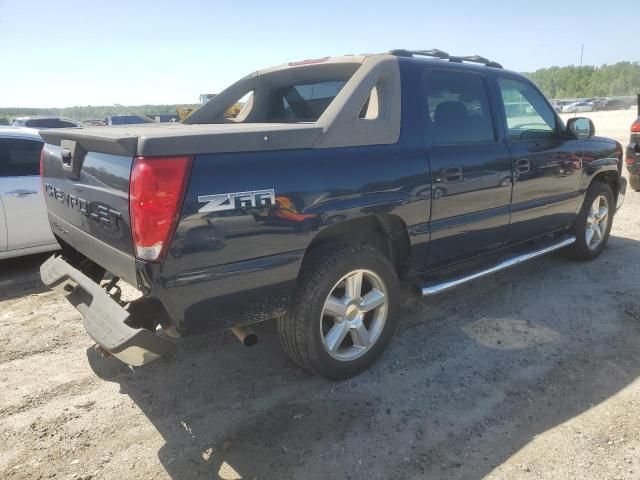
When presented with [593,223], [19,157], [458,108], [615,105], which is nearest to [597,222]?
[593,223]

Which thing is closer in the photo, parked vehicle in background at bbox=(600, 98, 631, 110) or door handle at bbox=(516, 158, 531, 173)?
door handle at bbox=(516, 158, 531, 173)

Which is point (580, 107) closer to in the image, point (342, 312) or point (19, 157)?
point (19, 157)

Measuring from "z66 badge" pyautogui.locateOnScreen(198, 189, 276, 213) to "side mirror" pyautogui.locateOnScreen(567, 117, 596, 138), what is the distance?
3.40m

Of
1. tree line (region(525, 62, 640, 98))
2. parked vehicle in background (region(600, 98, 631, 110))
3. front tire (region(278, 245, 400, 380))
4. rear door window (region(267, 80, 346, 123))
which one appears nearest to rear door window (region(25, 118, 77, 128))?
rear door window (region(267, 80, 346, 123))

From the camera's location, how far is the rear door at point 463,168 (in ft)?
10.5

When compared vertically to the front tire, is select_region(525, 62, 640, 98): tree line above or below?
above

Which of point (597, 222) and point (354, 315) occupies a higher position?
point (597, 222)

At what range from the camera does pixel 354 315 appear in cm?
296

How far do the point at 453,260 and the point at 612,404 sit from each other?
1319 mm

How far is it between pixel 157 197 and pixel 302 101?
2157 millimetres

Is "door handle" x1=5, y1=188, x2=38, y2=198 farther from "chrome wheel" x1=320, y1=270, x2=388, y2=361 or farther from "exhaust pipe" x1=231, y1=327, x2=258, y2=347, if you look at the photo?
"chrome wheel" x1=320, y1=270, x2=388, y2=361

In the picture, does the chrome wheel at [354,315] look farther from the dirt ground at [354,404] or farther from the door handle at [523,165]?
the door handle at [523,165]

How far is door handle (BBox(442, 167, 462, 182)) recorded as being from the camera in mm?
3159

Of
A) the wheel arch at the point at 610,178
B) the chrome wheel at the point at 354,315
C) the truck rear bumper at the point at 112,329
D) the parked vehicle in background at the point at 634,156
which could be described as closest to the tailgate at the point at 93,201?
the truck rear bumper at the point at 112,329
